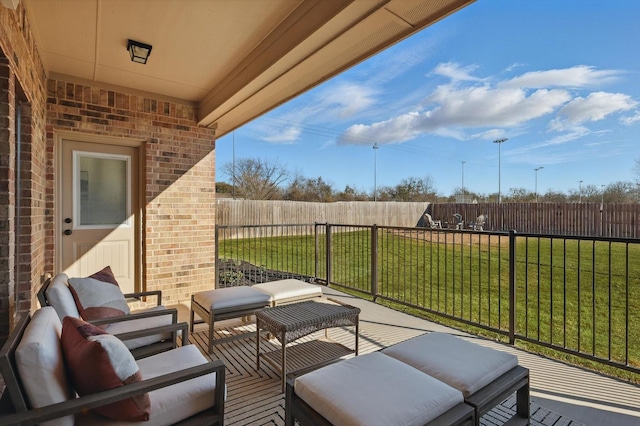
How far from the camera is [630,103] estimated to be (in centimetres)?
2350

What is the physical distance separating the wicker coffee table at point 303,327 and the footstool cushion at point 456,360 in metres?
0.73

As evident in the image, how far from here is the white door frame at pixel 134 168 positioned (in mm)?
3643

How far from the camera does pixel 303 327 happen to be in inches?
93.3

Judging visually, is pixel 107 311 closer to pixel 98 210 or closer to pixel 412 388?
pixel 412 388

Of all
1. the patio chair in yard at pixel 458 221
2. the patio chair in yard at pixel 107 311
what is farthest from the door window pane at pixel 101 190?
the patio chair in yard at pixel 458 221

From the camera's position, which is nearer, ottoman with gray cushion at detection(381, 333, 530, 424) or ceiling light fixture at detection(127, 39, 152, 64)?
ottoman with gray cushion at detection(381, 333, 530, 424)

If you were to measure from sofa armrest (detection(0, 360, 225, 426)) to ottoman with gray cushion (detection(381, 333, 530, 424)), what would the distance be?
0.93m

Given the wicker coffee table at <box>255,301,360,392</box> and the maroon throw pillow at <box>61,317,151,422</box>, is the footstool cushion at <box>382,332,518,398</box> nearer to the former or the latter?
the wicker coffee table at <box>255,301,360,392</box>

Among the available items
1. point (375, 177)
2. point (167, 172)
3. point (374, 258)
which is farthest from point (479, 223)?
point (167, 172)

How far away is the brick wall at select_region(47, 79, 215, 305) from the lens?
3.79 m

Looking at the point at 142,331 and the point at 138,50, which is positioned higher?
the point at 138,50

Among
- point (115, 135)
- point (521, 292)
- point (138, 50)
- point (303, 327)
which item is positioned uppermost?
point (138, 50)

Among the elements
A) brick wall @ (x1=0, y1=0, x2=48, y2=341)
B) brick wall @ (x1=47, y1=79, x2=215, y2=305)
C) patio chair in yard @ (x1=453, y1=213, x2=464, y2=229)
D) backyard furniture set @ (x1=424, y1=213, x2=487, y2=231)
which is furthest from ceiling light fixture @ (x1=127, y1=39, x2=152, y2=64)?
patio chair in yard @ (x1=453, y1=213, x2=464, y2=229)

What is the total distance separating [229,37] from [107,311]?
2341 mm
